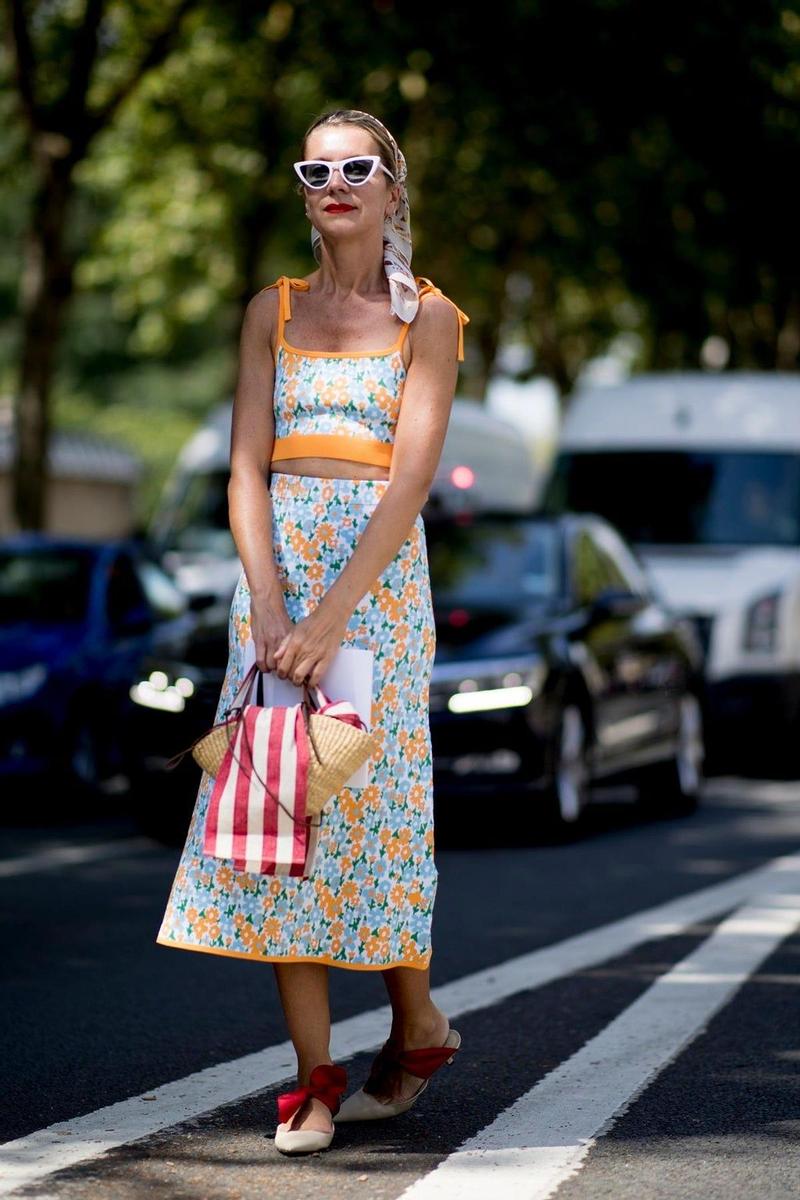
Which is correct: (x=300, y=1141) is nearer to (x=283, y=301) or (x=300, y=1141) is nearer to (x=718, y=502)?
(x=283, y=301)

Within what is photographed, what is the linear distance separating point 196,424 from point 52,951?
56.0 meters

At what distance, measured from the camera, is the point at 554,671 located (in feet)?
35.8

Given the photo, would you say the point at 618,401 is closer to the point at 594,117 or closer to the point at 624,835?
the point at 594,117

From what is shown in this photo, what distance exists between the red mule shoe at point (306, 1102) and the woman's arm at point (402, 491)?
78cm

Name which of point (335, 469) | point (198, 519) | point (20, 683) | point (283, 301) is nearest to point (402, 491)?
point (335, 469)

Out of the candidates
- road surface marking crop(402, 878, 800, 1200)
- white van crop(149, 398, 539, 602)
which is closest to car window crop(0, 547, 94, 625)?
white van crop(149, 398, 539, 602)

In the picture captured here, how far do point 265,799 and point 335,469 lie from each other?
0.69 m

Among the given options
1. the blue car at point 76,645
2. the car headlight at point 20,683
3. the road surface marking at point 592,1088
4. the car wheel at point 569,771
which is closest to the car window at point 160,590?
the blue car at point 76,645

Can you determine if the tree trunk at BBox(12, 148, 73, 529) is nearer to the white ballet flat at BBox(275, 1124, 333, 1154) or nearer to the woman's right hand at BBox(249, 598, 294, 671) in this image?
the woman's right hand at BBox(249, 598, 294, 671)

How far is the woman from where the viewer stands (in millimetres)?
4633

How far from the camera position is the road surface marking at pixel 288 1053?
4617 mm

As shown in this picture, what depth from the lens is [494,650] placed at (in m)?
10.8

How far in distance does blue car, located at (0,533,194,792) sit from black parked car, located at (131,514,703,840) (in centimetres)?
37

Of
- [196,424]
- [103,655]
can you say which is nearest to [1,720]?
[103,655]
